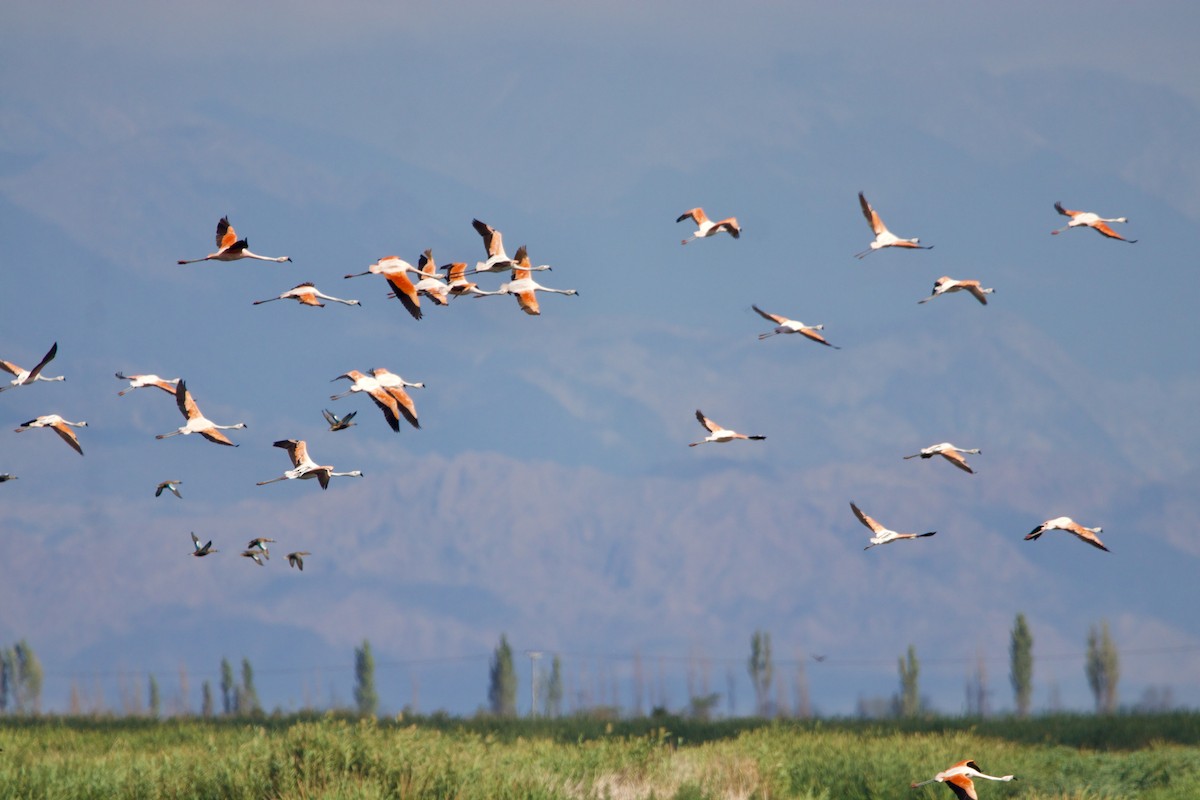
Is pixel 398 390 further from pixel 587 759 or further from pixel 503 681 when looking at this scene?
pixel 503 681

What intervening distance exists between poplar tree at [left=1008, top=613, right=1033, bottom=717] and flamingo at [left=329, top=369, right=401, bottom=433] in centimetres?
10166

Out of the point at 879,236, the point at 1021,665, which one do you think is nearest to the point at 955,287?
the point at 879,236

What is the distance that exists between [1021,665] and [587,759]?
3592 inches

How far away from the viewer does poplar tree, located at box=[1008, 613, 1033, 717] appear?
12269 cm

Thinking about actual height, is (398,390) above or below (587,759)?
above

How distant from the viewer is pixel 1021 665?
123m

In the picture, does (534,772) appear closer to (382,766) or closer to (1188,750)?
(382,766)

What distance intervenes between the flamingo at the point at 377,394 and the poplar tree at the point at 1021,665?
101656 millimetres

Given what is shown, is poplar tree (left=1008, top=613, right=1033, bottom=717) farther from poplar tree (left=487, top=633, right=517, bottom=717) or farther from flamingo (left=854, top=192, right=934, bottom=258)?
flamingo (left=854, top=192, right=934, bottom=258)

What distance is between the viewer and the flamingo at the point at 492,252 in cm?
2884

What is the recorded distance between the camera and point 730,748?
4131cm

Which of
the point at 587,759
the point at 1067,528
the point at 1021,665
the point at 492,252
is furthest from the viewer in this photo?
the point at 1021,665

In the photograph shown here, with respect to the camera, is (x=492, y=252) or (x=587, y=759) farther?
(x=587, y=759)

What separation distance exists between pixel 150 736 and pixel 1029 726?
25470 millimetres
